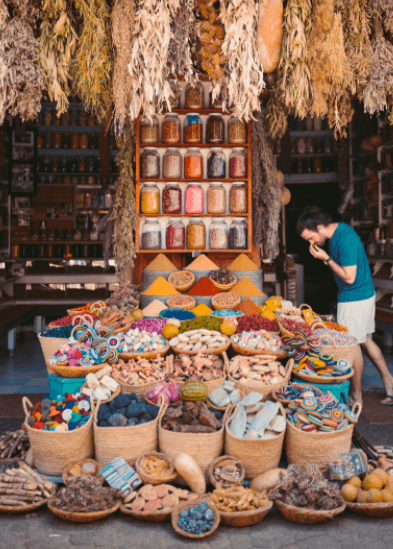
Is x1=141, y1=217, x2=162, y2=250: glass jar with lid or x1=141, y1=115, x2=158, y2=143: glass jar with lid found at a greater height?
x1=141, y1=115, x2=158, y2=143: glass jar with lid

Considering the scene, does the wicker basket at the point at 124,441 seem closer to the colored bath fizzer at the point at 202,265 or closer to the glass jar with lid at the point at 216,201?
the colored bath fizzer at the point at 202,265

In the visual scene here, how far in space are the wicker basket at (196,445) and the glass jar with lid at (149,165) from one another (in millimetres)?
2577

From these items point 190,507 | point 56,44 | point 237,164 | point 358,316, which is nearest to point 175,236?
point 237,164

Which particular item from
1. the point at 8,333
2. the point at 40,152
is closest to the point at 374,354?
the point at 8,333

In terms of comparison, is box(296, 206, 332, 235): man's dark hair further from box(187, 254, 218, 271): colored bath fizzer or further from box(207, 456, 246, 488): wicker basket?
box(207, 456, 246, 488): wicker basket

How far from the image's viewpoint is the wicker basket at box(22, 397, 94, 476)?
2420 mm

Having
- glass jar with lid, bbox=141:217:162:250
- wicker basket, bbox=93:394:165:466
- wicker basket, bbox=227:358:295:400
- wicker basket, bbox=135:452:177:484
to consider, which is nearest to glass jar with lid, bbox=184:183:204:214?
glass jar with lid, bbox=141:217:162:250

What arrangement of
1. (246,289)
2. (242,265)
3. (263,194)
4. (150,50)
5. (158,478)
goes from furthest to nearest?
1. (263,194)
2. (242,265)
3. (246,289)
4. (150,50)
5. (158,478)

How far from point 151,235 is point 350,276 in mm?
1761

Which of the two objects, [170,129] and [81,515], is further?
[170,129]

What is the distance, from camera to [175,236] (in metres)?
4.46

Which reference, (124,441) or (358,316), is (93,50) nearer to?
(124,441)

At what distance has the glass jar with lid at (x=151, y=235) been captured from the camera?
4.45m

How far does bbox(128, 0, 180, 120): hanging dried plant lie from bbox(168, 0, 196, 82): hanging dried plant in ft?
0.23
